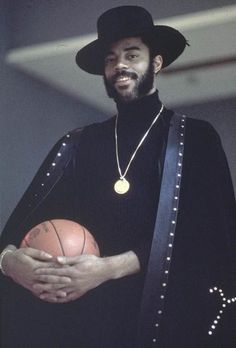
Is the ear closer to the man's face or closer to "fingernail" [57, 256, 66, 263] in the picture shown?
the man's face

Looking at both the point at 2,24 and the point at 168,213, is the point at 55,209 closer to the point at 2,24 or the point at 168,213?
the point at 168,213

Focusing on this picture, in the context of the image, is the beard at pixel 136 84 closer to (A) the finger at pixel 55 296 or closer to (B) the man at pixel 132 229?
(B) the man at pixel 132 229

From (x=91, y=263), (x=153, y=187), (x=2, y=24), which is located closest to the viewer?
(x=91, y=263)

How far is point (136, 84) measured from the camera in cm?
125

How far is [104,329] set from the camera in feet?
3.78

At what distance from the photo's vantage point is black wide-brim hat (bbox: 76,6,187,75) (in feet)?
4.11

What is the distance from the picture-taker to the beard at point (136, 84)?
1249 millimetres

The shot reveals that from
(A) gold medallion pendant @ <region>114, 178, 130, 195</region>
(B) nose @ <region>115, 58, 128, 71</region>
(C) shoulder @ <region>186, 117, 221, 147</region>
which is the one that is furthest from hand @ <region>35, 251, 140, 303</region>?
(B) nose @ <region>115, 58, 128, 71</region>

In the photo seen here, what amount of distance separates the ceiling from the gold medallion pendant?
0.30 metres

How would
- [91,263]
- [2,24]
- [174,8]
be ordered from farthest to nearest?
[2,24] → [174,8] → [91,263]

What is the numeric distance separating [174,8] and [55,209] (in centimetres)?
56

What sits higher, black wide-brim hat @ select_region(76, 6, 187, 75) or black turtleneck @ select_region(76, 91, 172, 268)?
black wide-brim hat @ select_region(76, 6, 187, 75)

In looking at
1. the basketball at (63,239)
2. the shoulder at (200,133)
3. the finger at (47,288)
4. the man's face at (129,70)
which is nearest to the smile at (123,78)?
the man's face at (129,70)

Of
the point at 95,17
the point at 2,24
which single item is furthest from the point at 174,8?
the point at 2,24
